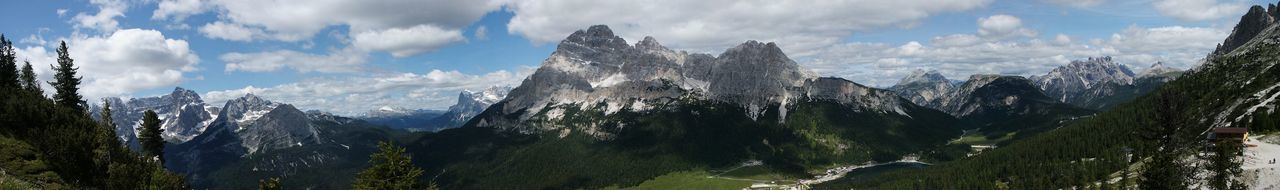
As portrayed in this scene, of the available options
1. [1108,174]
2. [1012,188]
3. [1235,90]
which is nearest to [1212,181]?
[1108,174]

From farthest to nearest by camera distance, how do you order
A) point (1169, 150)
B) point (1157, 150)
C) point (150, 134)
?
point (1157, 150), point (1169, 150), point (150, 134)

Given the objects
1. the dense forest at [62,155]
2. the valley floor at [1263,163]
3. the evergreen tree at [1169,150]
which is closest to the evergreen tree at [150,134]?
the dense forest at [62,155]

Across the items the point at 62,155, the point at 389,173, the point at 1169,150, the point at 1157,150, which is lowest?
the point at 1157,150

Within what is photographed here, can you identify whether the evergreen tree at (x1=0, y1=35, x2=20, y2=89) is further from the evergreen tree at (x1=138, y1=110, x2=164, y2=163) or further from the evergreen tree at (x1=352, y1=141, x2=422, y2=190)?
the evergreen tree at (x1=352, y1=141, x2=422, y2=190)

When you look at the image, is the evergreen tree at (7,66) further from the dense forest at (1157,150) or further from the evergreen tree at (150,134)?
the dense forest at (1157,150)

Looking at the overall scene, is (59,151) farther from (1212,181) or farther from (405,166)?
(1212,181)

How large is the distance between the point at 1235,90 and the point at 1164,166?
A: 444ft

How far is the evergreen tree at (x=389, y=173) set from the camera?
68.0 meters

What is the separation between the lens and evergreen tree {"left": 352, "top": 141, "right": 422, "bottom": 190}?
6800 cm

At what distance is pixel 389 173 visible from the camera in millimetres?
68562

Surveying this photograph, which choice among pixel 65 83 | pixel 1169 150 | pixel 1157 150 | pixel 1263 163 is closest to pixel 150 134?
pixel 65 83

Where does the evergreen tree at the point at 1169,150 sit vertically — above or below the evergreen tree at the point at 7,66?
below

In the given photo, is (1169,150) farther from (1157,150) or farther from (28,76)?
(28,76)

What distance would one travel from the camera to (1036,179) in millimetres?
181250
